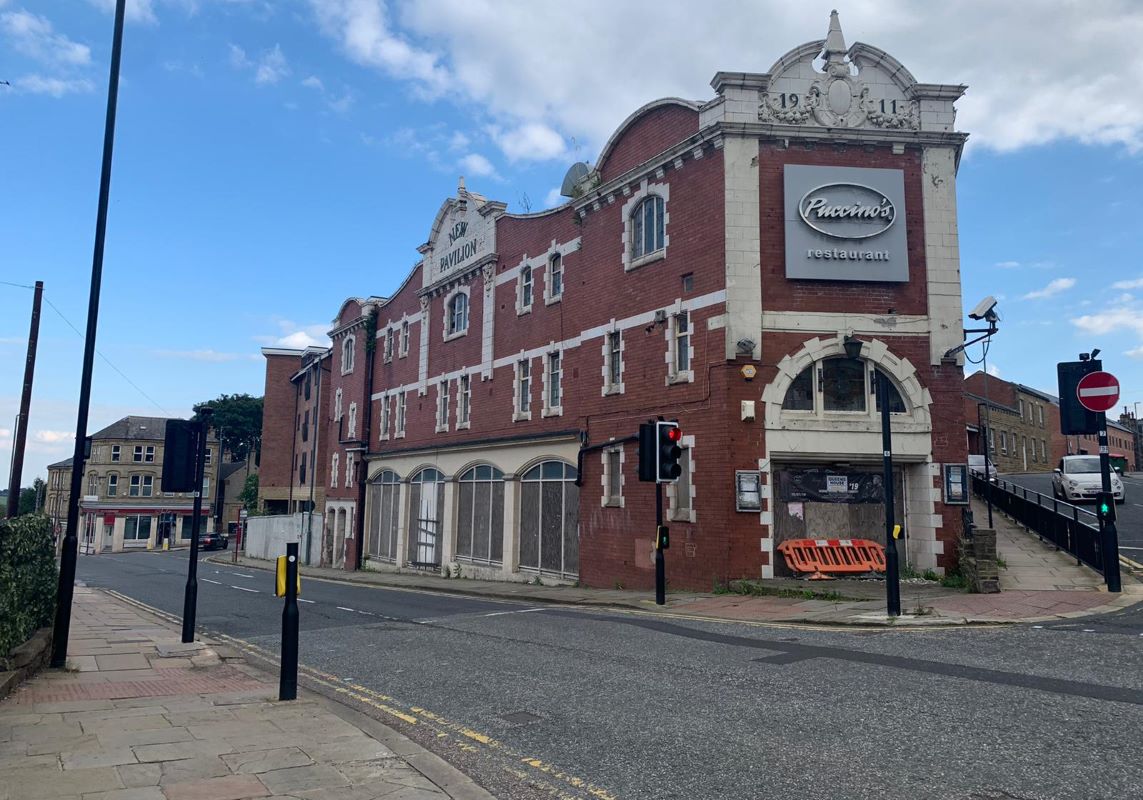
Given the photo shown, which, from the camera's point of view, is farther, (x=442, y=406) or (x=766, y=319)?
(x=442, y=406)

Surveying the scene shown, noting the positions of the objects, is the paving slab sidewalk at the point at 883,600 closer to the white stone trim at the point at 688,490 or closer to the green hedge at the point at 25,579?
the white stone trim at the point at 688,490

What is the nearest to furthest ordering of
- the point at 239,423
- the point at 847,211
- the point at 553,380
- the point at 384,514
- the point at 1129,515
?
the point at 847,211, the point at 553,380, the point at 1129,515, the point at 384,514, the point at 239,423

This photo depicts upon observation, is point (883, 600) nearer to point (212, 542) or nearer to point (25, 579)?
point (25, 579)

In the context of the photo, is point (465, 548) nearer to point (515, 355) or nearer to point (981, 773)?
point (515, 355)

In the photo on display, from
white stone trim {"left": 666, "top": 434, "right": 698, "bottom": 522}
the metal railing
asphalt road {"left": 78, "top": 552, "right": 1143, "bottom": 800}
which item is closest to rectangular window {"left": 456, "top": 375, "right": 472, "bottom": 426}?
white stone trim {"left": 666, "top": 434, "right": 698, "bottom": 522}

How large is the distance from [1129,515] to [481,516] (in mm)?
21985

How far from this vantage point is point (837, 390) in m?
19.3

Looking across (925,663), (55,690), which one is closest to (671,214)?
(925,663)

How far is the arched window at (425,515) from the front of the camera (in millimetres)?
32406

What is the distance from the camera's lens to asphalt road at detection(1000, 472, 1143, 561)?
21.3 metres

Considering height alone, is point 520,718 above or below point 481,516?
below

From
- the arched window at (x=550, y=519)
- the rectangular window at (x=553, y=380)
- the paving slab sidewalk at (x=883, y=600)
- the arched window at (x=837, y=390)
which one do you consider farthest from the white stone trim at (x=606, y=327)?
the paving slab sidewalk at (x=883, y=600)

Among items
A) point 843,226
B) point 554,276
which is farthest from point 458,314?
point 843,226

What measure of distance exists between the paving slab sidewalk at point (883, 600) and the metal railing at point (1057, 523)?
34 cm
